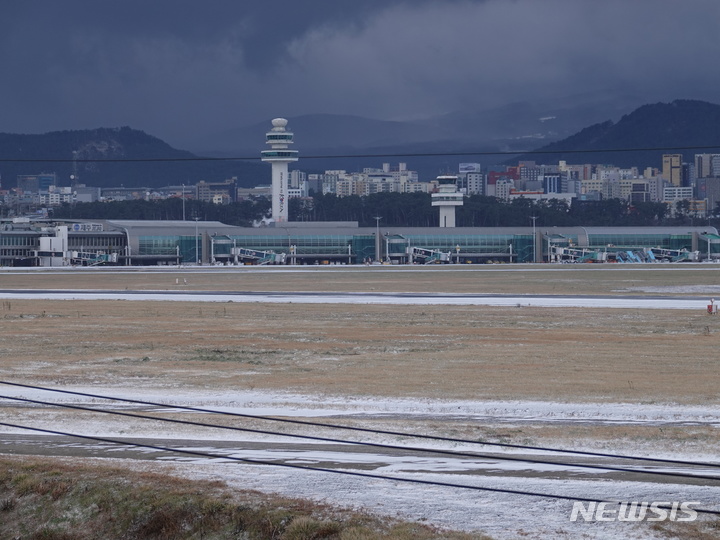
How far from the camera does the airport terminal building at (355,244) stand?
6225 inches

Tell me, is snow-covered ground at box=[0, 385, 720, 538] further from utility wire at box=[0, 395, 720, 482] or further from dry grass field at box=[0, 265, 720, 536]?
dry grass field at box=[0, 265, 720, 536]

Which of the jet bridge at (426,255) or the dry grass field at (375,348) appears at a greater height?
the dry grass field at (375,348)

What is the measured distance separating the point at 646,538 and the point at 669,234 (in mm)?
169960

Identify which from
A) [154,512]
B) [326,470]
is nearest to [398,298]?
[326,470]

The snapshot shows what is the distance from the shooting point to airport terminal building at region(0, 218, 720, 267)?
519 feet

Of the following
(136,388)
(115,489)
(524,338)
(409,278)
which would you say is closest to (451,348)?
(524,338)

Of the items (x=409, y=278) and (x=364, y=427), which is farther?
(x=409, y=278)

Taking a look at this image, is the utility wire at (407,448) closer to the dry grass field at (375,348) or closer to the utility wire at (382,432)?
the utility wire at (382,432)

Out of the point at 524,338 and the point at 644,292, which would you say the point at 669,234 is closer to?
the point at 644,292

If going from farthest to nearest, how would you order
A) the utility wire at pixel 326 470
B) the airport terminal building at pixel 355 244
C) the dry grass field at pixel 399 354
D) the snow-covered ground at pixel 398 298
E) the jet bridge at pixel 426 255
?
the jet bridge at pixel 426 255
the airport terminal building at pixel 355 244
the snow-covered ground at pixel 398 298
the dry grass field at pixel 399 354
the utility wire at pixel 326 470

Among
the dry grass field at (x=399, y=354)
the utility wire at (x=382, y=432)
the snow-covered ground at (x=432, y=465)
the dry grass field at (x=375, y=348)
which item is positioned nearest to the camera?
the snow-covered ground at (x=432, y=465)

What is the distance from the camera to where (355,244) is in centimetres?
16838

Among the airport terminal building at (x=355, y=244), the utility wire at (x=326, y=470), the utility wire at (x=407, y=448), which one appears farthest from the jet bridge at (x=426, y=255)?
the utility wire at (x=326, y=470)

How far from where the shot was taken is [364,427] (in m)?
19.2
